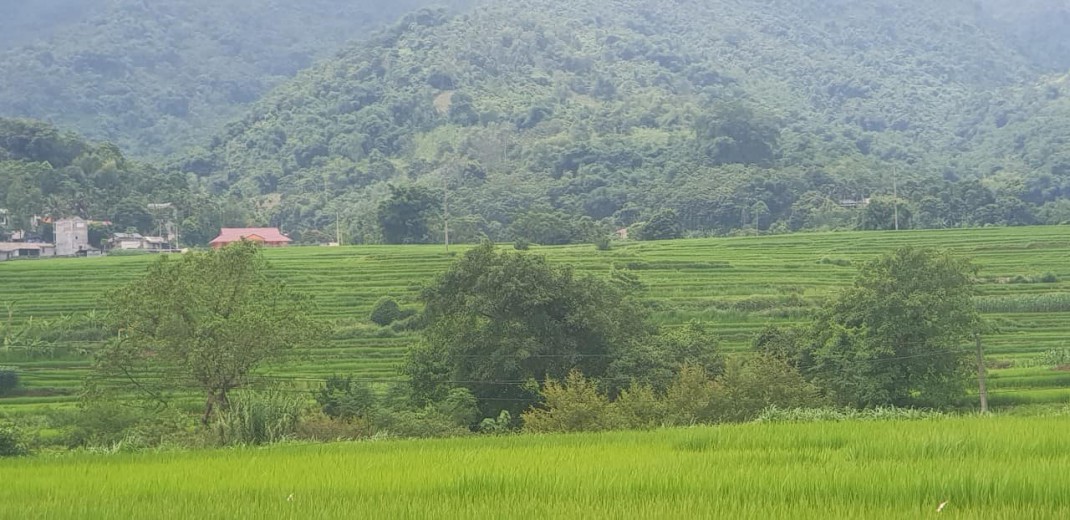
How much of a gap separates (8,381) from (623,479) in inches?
1436

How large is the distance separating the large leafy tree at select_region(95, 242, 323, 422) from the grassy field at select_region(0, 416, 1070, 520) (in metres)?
16.5

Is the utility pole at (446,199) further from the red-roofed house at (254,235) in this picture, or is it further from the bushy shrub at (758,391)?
the bushy shrub at (758,391)

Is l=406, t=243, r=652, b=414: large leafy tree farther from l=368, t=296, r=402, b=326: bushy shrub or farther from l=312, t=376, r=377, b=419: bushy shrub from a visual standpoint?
l=368, t=296, r=402, b=326: bushy shrub

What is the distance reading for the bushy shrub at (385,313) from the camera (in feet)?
161

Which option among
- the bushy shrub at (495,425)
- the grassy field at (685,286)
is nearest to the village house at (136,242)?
the grassy field at (685,286)

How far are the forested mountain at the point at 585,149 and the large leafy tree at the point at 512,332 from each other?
4643 centimetres

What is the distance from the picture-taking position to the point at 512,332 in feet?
102

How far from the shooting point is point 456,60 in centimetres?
17925

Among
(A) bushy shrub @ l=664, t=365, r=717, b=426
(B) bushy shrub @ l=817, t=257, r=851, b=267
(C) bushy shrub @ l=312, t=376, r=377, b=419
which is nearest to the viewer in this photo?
(A) bushy shrub @ l=664, t=365, r=717, b=426

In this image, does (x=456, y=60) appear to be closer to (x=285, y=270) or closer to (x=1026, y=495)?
(x=285, y=270)

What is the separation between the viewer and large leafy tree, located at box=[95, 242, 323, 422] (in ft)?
89.8

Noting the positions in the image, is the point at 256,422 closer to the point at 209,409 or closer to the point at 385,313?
the point at 209,409

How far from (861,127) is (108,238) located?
139407 millimetres

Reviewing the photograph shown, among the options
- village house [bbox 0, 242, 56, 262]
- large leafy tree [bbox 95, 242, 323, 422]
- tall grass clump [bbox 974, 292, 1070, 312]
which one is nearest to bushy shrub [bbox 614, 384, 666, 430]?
large leafy tree [bbox 95, 242, 323, 422]
